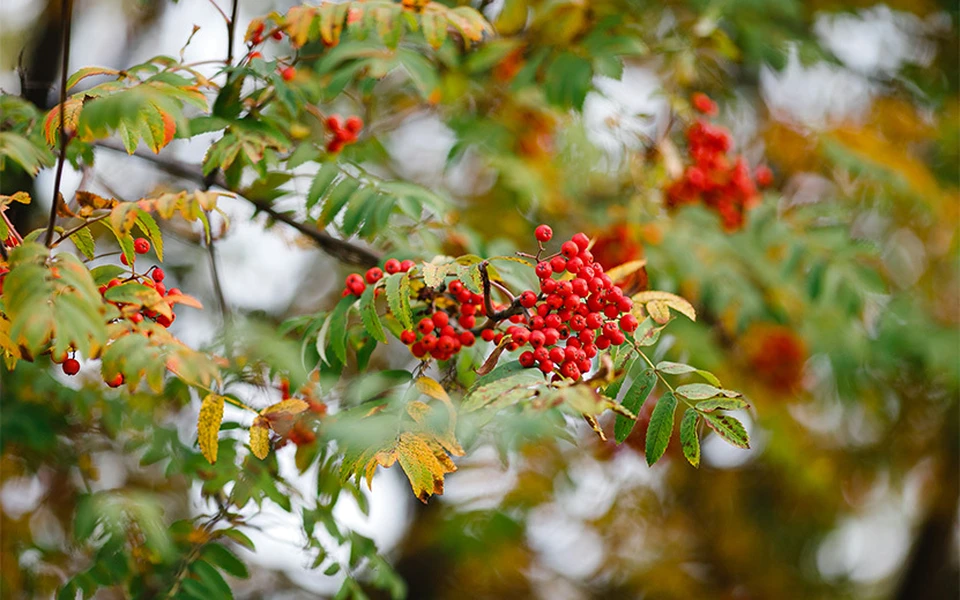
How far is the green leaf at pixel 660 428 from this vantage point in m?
1.58

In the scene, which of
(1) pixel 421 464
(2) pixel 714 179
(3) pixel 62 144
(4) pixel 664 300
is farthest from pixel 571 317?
(2) pixel 714 179

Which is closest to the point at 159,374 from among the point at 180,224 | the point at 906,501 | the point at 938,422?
the point at 180,224

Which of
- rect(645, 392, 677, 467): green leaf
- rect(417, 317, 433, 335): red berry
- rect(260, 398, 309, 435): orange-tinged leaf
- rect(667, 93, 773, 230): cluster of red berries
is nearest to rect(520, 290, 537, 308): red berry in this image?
rect(417, 317, 433, 335): red berry

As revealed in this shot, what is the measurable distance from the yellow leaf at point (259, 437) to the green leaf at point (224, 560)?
0.52 meters

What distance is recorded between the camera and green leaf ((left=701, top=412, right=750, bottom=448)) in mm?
1573

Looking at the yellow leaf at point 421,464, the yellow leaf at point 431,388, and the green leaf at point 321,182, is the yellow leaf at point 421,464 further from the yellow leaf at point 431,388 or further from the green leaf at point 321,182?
the green leaf at point 321,182

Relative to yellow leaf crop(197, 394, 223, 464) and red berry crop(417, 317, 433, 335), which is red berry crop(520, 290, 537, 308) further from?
yellow leaf crop(197, 394, 223, 464)

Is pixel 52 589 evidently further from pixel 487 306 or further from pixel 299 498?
pixel 487 306

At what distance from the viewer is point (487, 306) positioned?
171 centimetres

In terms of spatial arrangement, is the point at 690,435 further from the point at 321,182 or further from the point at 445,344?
the point at 321,182

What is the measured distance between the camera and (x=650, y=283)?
115 inches

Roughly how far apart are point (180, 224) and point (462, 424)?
189 centimetres

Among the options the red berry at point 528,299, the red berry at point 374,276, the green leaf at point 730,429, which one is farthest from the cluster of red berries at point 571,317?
the red berry at point 374,276

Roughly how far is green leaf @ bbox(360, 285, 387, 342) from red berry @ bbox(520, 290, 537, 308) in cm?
30
